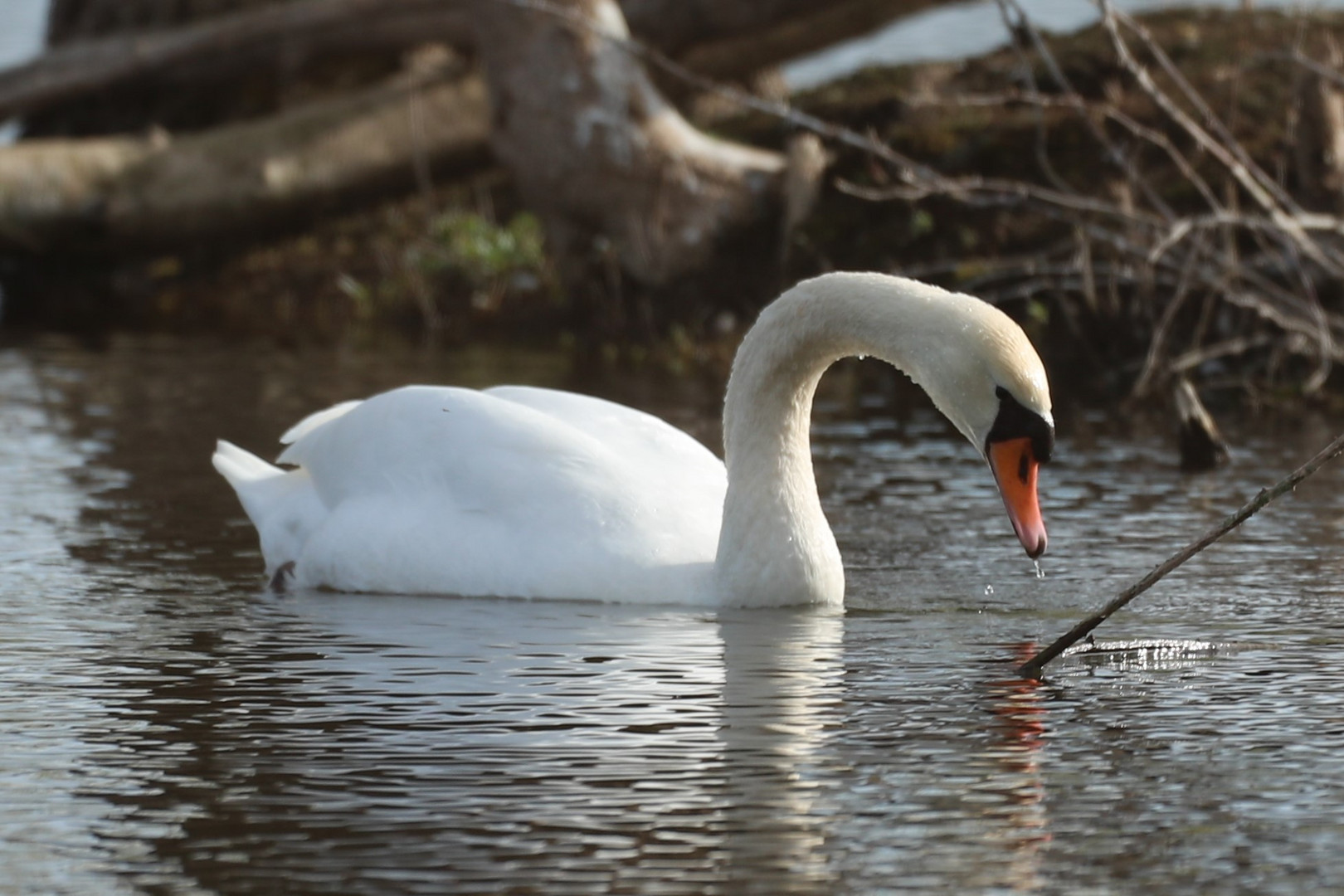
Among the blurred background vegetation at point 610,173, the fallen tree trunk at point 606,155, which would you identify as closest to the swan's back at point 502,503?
the blurred background vegetation at point 610,173

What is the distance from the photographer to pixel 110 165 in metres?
16.0

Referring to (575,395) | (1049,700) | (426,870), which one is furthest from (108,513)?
(426,870)

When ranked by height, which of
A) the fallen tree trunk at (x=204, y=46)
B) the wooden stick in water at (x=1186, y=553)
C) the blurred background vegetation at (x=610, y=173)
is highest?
the fallen tree trunk at (x=204, y=46)

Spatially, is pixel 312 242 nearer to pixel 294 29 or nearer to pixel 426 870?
pixel 294 29

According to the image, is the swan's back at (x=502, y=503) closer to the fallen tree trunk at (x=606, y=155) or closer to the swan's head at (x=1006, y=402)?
the swan's head at (x=1006, y=402)

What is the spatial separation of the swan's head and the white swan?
14 millimetres

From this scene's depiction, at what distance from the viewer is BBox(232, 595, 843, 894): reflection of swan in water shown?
14.0 ft

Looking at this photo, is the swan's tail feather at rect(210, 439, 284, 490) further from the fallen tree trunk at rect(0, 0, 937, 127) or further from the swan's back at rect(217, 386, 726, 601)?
the fallen tree trunk at rect(0, 0, 937, 127)

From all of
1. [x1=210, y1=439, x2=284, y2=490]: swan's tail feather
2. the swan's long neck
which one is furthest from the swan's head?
[x1=210, y1=439, x2=284, y2=490]: swan's tail feather

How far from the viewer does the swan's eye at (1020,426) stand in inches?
232

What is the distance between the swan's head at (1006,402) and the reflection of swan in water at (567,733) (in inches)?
24.6

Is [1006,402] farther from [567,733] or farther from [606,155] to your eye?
[606,155]

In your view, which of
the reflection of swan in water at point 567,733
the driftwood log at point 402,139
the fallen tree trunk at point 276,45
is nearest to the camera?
the reflection of swan in water at point 567,733

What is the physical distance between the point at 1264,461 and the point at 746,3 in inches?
247
